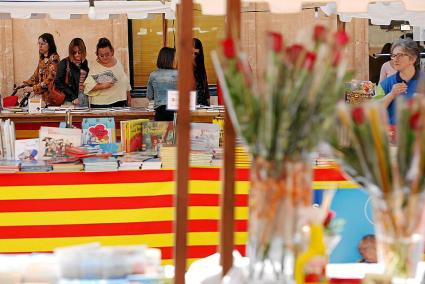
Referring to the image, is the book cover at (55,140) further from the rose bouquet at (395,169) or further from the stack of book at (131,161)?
the rose bouquet at (395,169)

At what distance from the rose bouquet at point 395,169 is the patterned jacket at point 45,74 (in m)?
8.40

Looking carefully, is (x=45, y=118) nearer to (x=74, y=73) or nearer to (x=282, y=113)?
(x=74, y=73)

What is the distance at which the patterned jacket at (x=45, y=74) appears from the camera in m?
9.86

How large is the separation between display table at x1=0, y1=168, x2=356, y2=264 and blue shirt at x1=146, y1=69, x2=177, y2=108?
3.15 meters

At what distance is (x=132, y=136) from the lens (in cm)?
562

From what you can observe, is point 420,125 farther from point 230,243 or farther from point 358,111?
point 230,243

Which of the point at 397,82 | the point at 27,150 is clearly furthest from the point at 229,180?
the point at 397,82

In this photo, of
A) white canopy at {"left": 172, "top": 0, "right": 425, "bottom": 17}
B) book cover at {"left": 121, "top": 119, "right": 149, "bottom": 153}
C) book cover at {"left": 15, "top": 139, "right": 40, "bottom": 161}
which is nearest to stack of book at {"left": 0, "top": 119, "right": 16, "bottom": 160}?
book cover at {"left": 15, "top": 139, "right": 40, "bottom": 161}

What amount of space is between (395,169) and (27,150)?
3672 mm

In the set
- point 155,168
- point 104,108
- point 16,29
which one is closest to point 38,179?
point 155,168

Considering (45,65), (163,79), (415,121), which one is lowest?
(415,121)

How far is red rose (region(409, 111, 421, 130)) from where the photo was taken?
5.98ft

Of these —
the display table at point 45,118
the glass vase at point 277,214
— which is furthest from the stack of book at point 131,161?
the display table at point 45,118

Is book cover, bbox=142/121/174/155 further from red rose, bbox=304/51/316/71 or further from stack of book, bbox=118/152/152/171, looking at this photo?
red rose, bbox=304/51/316/71
